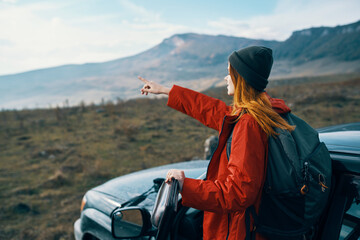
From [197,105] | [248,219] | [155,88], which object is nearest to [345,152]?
[248,219]

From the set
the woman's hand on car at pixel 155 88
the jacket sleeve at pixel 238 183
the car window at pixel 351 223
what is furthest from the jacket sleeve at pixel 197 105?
the car window at pixel 351 223

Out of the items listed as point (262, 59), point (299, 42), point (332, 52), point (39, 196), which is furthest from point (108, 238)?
point (299, 42)

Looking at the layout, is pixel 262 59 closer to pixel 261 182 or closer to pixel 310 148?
pixel 310 148

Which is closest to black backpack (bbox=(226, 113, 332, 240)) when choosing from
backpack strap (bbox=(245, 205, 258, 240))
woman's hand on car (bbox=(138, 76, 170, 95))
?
backpack strap (bbox=(245, 205, 258, 240))

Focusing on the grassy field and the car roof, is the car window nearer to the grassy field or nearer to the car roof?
the car roof

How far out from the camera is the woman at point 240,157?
1137 mm

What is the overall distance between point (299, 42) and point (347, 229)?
582 feet

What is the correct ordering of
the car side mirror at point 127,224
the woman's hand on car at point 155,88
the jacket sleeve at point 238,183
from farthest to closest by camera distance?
the car side mirror at point 127,224, the woman's hand on car at point 155,88, the jacket sleeve at point 238,183

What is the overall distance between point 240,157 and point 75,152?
9.22m

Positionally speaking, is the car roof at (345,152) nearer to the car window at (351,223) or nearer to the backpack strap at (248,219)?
the car window at (351,223)

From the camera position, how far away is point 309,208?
3.84 ft

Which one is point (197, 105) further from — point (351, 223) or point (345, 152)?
point (351, 223)

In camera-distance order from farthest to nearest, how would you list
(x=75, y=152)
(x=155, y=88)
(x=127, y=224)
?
(x=75, y=152), (x=127, y=224), (x=155, y=88)

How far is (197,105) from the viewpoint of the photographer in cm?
163
